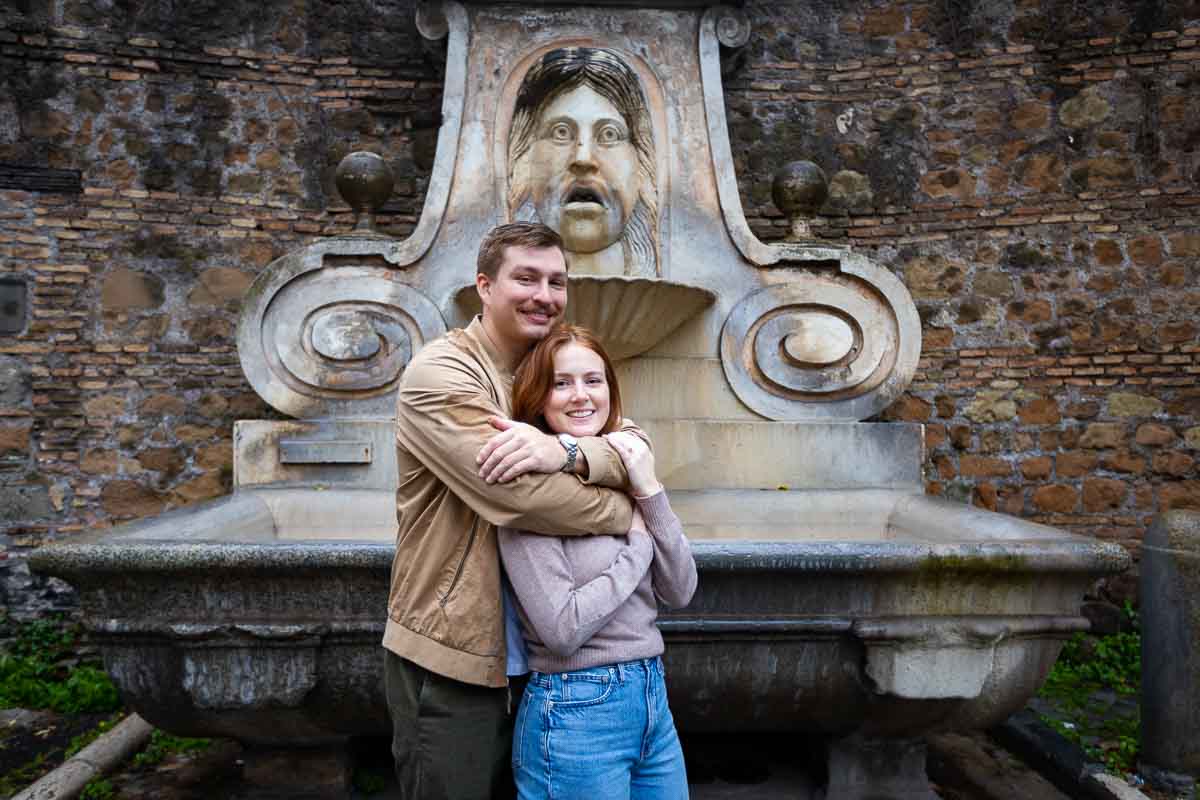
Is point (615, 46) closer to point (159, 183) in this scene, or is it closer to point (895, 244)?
point (895, 244)

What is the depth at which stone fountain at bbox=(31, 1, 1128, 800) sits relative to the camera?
7.41 feet

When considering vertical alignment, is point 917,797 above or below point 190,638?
below

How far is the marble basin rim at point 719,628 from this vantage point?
222cm

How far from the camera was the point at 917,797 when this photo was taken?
2.62 meters

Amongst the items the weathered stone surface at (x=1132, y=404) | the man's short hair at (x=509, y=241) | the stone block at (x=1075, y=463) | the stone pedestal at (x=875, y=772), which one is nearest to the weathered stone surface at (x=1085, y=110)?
the weathered stone surface at (x=1132, y=404)

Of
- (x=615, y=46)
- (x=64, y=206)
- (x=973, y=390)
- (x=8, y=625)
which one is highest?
(x=615, y=46)

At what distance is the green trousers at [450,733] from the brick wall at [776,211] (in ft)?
13.3

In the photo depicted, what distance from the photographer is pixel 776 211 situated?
18.4ft

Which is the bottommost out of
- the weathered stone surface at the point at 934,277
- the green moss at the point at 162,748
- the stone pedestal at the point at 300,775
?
the green moss at the point at 162,748

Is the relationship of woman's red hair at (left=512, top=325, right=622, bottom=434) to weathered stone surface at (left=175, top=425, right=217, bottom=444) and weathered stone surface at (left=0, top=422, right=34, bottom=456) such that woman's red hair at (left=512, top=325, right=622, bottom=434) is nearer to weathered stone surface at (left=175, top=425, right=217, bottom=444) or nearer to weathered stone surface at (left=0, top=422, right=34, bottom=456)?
weathered stone surface at (left=175, top=425, right=217, bottom=444)

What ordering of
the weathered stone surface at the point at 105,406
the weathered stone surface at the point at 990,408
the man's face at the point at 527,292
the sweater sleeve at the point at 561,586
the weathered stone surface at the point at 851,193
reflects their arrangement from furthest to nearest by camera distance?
the weathered stone surface at the point at 851,193 < the weathered stone surface at the point at 990,408 < the weathered stone surface at the point at 105,406 < the man's face at the point at 527,292 < the sweater sleeve at the point at 561,586

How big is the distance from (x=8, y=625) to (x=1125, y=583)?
252 inches

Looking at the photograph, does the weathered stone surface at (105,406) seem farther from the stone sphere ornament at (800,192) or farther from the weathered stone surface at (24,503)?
the stone sphere ornament at (800,192)

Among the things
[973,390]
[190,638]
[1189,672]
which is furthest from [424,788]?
[973,390]
